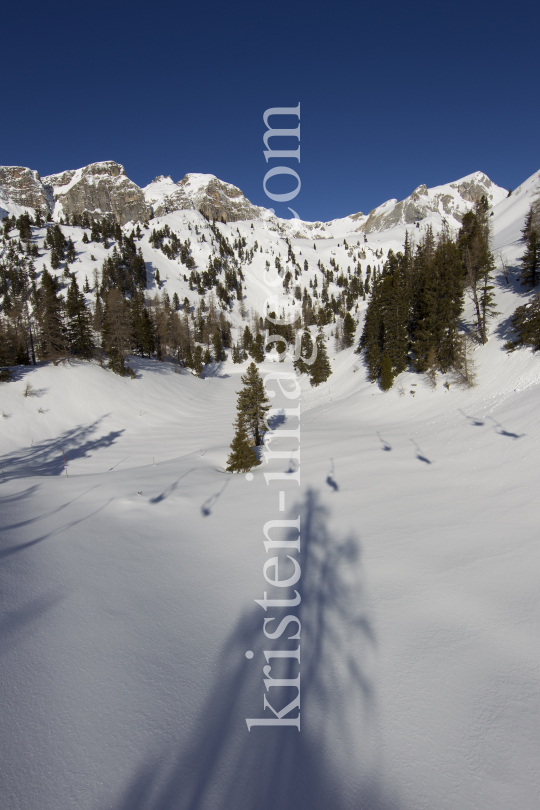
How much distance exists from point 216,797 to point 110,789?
120cm

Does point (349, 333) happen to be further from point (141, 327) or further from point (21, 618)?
point (21, 618)

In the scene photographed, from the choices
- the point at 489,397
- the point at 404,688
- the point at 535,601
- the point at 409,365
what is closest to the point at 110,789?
the point at 404,688

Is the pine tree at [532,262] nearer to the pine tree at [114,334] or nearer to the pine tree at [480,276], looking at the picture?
the pine tree at [480,276]

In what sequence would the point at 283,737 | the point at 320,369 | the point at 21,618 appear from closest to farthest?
the point at 283,737 → the point at 21,618 → the point at 320,369

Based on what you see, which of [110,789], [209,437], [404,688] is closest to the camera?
[110,789]

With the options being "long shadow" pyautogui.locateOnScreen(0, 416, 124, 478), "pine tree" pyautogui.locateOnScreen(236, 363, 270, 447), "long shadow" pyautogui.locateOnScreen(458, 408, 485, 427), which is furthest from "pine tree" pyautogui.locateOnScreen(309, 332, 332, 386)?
"long shadow" pyautogui.locateOnScreen(0, 416, 124, 478)

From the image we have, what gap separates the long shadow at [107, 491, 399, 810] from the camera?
141 inches

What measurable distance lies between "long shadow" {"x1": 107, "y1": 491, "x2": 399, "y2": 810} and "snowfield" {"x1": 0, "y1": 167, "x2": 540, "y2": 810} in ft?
0.08

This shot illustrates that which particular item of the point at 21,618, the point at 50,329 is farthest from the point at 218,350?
the point at 21,618

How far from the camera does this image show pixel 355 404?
35.9 meters

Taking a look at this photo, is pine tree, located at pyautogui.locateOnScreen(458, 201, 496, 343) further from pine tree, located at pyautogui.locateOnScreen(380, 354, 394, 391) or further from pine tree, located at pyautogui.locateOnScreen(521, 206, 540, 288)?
pine tree, located at pyautogui.locateOnScreen(380, 354, 394, 391)

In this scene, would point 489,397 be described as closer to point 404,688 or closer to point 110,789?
point 404,688

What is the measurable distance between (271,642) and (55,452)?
86.2ft

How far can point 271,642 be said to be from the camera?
6055 millimetres
